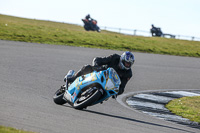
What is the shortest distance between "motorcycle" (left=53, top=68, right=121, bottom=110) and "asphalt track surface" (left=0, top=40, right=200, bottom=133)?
216mm

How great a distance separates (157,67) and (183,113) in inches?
371

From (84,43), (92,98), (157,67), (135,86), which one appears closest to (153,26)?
(84,43)

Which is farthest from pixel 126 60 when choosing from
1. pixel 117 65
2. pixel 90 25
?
pixel 90 25

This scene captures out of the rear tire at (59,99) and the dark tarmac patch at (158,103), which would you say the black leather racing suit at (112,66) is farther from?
the dark tarmac patch at (158,103)

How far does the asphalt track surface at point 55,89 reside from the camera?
632cm

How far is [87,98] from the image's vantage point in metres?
7.68

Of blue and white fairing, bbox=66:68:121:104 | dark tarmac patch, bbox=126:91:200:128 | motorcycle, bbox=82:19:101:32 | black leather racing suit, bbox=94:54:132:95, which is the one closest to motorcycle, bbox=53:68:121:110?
blue and white fairing, bbox=66:68:121:104

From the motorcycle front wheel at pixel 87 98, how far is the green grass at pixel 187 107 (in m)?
2.88

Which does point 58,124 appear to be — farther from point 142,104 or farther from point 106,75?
point 142,104

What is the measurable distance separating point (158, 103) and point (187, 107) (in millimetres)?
733

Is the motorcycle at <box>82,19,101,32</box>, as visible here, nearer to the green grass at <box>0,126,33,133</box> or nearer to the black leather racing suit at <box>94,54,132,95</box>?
the black leather racing suit at <box>94,54,132,95</box>

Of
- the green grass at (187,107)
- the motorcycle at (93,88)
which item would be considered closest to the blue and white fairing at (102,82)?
the motorcycle at (93,88)

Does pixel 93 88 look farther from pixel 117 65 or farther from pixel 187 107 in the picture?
pixel 187 107

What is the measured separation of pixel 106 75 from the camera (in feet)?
25.2
